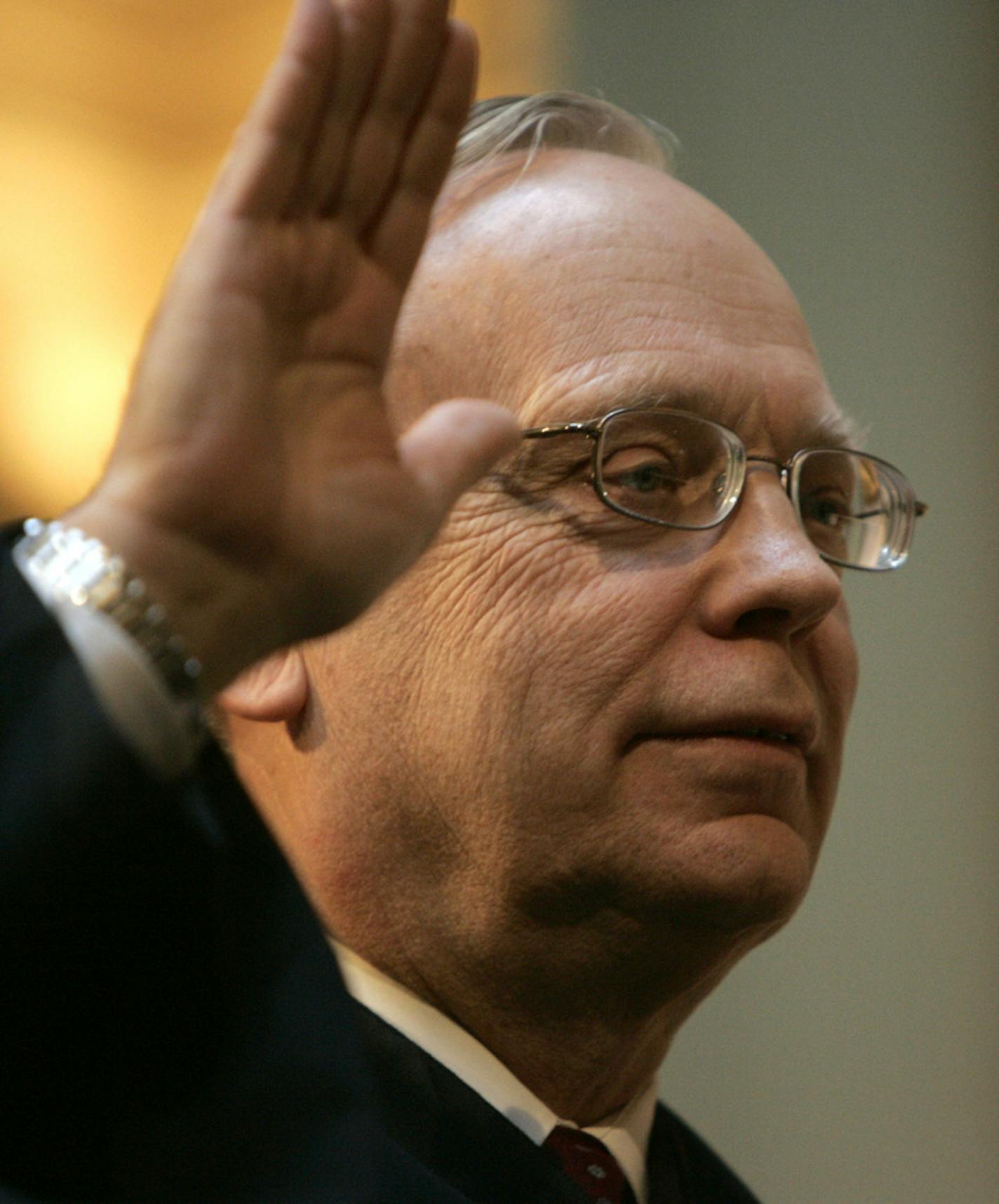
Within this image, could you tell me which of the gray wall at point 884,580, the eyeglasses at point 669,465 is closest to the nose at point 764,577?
the eyeglasses at point 669,465

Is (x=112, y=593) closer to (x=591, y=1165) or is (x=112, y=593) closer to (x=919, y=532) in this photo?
(x=591, y=1165)

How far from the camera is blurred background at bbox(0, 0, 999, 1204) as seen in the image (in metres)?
2.46

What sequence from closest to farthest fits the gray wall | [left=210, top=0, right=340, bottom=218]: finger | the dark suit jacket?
the dark suit jacket → [left=210, top=0, right=340, bottom=218]: finger → the gray wall

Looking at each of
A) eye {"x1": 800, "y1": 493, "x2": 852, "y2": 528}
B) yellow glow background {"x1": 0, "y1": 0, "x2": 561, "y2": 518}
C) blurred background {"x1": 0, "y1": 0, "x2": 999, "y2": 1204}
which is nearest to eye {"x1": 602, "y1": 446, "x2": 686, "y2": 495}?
eye {"x1": 800, "y1": 493, "x2": 852, "y2": 528}

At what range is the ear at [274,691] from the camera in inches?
55.2

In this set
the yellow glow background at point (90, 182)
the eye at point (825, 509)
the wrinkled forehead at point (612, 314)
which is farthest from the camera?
the yellow glow background at point (90, 182)

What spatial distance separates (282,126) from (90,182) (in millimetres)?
2350

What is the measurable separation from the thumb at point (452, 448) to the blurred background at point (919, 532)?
1.78 m

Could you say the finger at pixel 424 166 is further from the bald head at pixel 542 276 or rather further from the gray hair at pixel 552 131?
the gray hair at pixel 552 131

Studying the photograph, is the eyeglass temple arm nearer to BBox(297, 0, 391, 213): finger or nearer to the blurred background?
BBox(297, 0, 391, 213): finger

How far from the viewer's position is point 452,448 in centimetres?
89

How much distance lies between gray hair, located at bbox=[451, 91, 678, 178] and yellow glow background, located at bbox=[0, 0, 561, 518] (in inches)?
56.3

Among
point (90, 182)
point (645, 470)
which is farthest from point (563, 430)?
point (90, 182)

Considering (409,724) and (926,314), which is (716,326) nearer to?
(409,724)
